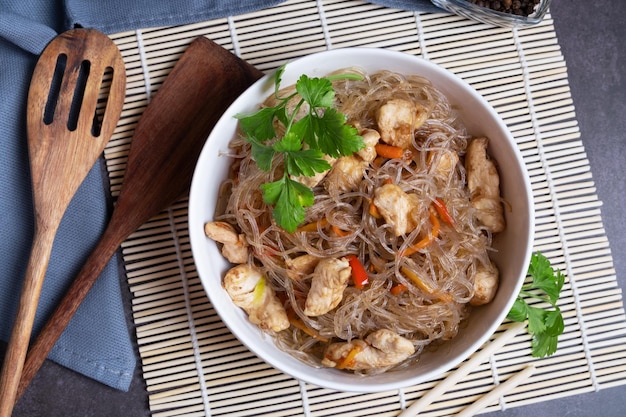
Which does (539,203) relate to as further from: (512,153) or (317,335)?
(317,335)

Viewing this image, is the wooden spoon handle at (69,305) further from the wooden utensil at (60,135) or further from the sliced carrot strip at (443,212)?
the sliced carrot strip at (443,212)

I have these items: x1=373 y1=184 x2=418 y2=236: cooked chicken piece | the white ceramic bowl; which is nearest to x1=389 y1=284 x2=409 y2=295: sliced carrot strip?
x1=373 y1=184 x2=418 y2=236: cooked chicken piece

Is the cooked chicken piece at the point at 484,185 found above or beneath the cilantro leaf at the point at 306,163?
beneath

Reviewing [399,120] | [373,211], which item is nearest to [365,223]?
[373,211]

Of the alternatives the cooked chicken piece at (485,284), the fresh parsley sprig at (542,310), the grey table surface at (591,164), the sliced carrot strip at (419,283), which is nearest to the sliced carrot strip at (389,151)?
the sliced carrot strip at (419,283)

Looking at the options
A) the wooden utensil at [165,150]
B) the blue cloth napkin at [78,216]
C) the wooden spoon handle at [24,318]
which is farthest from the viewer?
the blue cloth napkin at [78,216]

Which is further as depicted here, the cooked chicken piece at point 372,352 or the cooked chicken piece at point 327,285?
the cooked chicken piece at point 372,352
